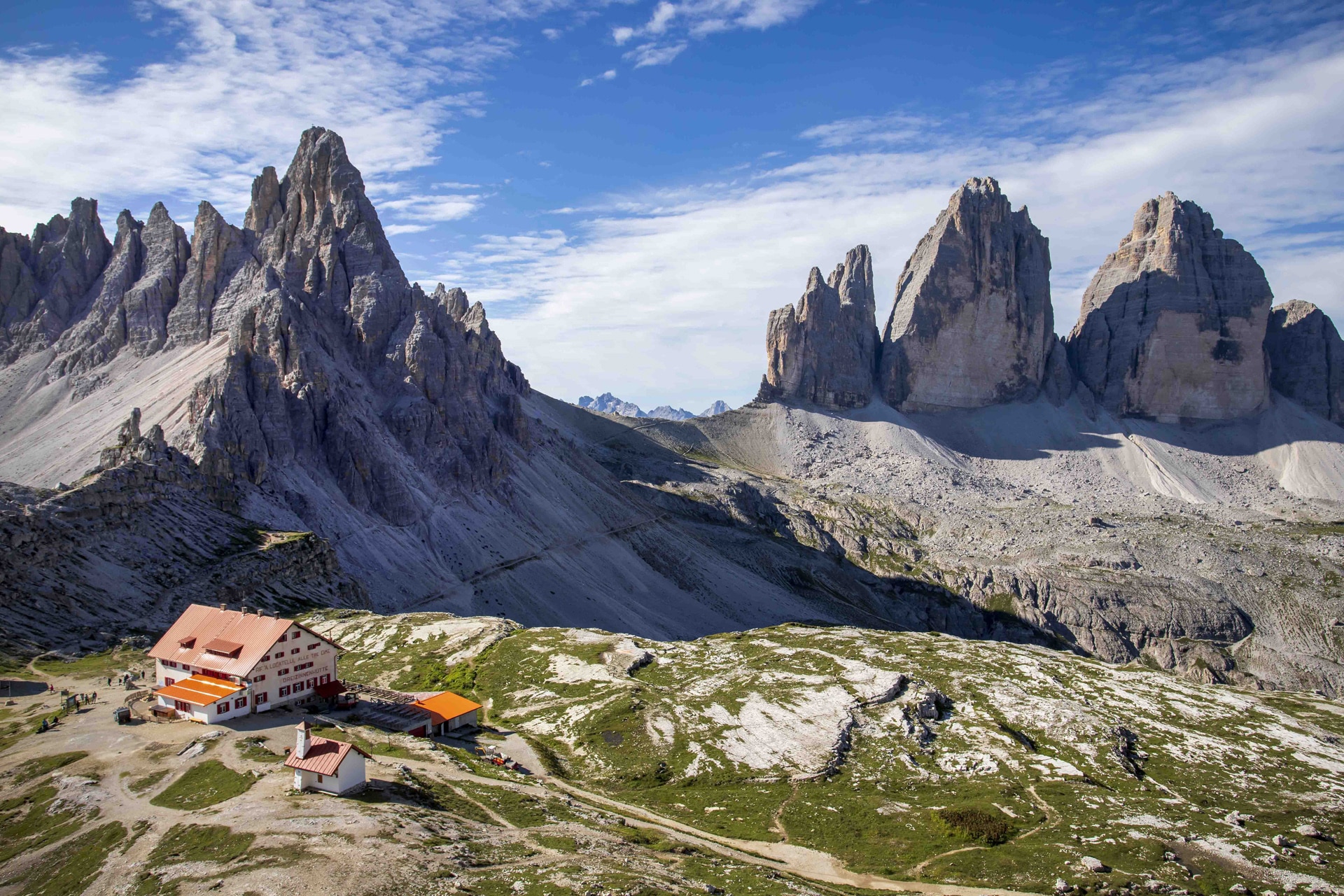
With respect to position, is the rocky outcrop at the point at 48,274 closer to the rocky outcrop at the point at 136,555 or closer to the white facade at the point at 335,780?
the rocky outcrop at the point at 136,555

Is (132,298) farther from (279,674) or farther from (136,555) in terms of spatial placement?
(279,674)

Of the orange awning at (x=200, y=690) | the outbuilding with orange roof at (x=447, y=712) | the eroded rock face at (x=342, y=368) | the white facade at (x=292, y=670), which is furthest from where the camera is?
the eroded rock face at (x=342, y=368)

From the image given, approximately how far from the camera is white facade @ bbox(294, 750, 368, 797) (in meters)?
40.2

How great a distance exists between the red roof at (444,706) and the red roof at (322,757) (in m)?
15.5

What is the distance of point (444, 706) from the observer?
59.1 meters

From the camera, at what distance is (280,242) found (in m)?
153

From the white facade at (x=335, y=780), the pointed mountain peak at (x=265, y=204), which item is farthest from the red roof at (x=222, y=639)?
the pointed mountain peak at (x=265, y=204)

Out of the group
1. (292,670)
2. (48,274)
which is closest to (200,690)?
(292,670)

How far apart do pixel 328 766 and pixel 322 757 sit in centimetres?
88

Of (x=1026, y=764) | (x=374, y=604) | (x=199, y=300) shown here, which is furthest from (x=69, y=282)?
(x=1026, y=764)

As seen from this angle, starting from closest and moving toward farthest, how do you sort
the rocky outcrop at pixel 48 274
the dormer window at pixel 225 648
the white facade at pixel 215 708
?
the white facade at pixel 215 708 < the dormer window at pixel 225 648 < the rocky outcrop at pixel 48 274

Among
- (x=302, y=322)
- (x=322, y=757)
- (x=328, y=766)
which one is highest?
(x=302, y=322)

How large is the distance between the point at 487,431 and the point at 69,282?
81.5 m

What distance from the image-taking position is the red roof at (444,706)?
188 feet
